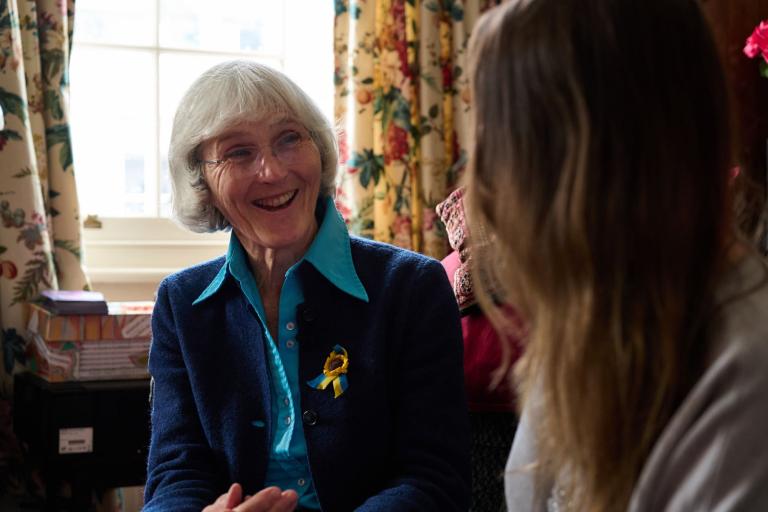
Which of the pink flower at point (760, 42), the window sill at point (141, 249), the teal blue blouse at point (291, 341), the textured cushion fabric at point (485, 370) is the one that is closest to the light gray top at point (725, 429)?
the teal blue blouse at point (291, 341)

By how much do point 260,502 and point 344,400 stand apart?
0.22m

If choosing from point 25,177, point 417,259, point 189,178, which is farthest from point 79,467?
point 417,259

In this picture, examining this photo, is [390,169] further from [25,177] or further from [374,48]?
[25,177]

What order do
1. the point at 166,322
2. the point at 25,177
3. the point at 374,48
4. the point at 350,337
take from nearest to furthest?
the point at 350,337
the point at 166,322
the point at 25,177
the point at 374,48

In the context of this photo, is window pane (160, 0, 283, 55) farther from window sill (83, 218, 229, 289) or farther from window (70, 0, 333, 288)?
window sill (83, 218, 229, 289)

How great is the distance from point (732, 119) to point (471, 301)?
3.99 feet

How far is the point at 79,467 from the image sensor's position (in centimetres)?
219

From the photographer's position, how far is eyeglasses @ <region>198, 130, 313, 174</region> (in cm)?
158

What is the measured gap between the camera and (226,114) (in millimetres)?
1545

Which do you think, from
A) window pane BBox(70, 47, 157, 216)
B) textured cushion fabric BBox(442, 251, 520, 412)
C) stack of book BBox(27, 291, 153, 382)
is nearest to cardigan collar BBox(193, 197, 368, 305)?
textured cushion fabric BBox(442, 251, 520, 412)

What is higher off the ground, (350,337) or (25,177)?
(25,177)

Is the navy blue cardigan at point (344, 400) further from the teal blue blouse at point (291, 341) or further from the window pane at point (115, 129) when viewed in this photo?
the window pane at point (115, 129)

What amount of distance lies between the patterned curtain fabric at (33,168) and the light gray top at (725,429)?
2.03 meters

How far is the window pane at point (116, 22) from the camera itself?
9.74 feet
